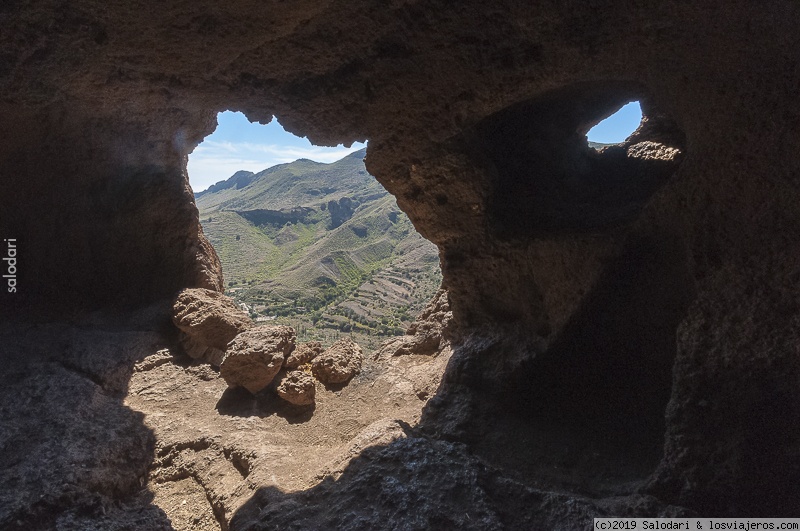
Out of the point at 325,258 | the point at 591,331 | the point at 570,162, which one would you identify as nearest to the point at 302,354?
the point at 591,331

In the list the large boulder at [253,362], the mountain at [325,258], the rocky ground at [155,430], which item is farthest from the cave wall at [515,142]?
the mountain at [325,258]

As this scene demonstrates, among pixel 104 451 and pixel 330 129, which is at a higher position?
pixel 330 129

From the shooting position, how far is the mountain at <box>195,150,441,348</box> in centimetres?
3878

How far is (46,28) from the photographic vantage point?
9.85 ft

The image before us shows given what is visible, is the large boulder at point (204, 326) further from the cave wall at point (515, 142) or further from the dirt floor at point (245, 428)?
the cave wall at point (515, 142)

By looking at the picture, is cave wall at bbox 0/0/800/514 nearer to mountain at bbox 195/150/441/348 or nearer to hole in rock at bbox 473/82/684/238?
hole in rock at bbox 473/82/684/238

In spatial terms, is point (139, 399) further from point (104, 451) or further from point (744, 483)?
point (744, 483)

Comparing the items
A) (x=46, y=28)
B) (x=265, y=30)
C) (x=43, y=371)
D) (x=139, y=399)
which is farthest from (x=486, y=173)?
(x=43, y=371)

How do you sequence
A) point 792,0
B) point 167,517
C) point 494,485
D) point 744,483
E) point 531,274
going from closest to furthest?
1. point 792,0
2. point 744,483
3. point 494,485
4. point 167,517
5. point 531,274

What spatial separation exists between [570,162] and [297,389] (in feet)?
14.8

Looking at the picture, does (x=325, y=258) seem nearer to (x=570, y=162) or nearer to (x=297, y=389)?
(x=297, y=389)

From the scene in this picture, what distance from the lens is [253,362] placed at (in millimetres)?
5520

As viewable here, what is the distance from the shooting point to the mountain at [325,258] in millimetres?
38781

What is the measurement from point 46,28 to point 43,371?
3.63m
